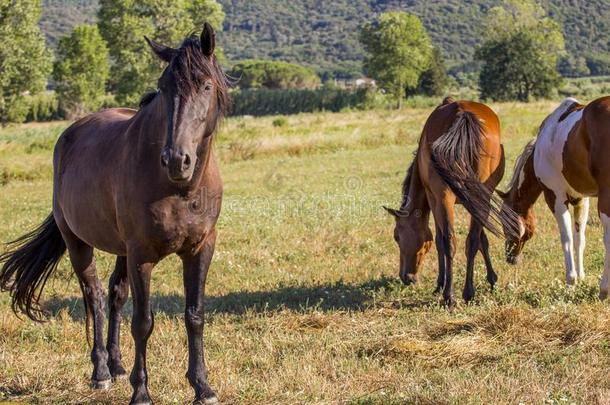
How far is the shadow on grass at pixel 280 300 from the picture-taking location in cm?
763

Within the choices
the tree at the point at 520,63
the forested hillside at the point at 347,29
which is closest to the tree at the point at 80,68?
the tree at the point at 520,63

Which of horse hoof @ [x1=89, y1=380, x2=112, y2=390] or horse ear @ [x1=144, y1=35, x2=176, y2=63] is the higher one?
horse ear @ [x1=144, y1=35, x2=176, y2=63]

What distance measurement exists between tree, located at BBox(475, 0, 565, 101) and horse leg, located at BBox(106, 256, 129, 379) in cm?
6000

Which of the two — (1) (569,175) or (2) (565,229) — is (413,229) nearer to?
(2) (565,229)

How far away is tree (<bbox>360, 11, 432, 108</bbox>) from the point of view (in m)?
68.9

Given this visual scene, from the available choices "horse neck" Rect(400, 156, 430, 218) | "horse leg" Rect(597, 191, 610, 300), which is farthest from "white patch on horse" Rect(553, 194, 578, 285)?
"horse neck" Rect(400, 156, 430, 218)

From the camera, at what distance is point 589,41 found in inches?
5098

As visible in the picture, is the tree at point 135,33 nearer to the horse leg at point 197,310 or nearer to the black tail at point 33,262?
the black tail at point 33,262

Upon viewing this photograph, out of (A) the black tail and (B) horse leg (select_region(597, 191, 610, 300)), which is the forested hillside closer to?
(B) horse leg (select_region(597, 191, 610, 300))

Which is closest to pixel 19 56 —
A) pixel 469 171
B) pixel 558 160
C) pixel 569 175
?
pixel 469 171

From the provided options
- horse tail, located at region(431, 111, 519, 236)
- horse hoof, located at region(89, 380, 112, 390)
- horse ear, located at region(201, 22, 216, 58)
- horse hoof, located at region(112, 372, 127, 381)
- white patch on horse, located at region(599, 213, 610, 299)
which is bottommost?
horse hoof, located at region(112, 372, 127, 381)

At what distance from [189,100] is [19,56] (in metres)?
41.6

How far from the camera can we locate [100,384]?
5.42 meters

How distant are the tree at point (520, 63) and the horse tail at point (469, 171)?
57.3 metres
